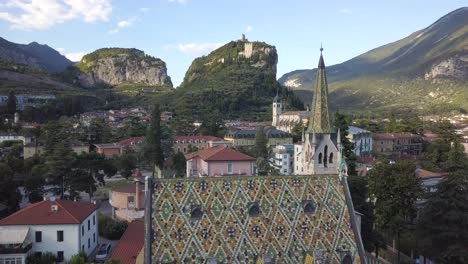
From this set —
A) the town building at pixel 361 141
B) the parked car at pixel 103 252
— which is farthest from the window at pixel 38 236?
the town building at pixel 361 141

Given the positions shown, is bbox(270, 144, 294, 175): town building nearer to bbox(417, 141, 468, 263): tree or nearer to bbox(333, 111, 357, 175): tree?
bbox(333, 111, 357, 175): tree

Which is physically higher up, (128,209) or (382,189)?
(382,189)

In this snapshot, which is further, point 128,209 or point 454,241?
point 128,209

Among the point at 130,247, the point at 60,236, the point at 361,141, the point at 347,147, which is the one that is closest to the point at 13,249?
the point at 60,236

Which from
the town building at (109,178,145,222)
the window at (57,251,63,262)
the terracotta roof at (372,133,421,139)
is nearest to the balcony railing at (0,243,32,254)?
the window at (57,251,63,262)

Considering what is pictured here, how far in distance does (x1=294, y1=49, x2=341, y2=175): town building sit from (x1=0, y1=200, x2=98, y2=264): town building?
68.6 feet

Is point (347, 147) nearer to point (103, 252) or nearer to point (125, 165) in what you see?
point (103, 252)

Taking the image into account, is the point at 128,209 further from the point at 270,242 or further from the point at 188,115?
the point at 188,115

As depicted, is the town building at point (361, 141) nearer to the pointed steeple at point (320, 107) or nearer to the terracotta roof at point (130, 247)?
the pointed steeple at point (320, 107)

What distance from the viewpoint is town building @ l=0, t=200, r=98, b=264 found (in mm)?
33156

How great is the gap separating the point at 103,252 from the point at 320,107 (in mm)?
23862

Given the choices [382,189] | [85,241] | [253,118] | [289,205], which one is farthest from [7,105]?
[289,205]

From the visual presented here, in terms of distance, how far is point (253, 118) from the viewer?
169875mm

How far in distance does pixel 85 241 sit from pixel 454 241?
31.8 m
